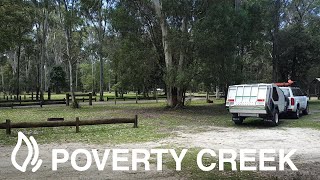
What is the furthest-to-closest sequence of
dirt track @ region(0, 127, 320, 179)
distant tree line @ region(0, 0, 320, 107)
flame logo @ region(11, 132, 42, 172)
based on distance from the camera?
distant tree line @ region(0, 0, 320, 107)
flame logo @ region(11, 132, 42, 172)
dirt track @ region(0, 127, 320, 179)

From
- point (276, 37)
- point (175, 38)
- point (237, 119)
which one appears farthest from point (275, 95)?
point (276, 37)

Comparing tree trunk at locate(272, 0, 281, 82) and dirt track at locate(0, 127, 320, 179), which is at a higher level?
tree trunk at locate(272, 0, 281, 82)

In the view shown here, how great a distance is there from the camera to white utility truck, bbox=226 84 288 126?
16.1 metres

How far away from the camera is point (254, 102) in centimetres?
1622

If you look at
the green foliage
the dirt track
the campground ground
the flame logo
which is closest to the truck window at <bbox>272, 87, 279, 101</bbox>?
the campground ground

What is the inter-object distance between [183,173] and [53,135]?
8.17m

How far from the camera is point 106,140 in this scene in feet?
41.5

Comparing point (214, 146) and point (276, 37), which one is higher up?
point (276, 37)

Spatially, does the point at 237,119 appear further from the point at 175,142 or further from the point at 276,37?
the point at 276,37

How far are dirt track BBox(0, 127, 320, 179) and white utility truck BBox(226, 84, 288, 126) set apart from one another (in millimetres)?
1015

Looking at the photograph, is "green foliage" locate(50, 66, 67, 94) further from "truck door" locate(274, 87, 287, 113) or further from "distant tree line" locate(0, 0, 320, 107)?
"truck door" locate(274, 87, 287, 113)

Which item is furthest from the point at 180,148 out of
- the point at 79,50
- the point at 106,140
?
the point at 79,50

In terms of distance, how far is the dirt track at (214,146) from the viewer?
7.37 meters

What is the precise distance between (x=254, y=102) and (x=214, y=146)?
5717mm
